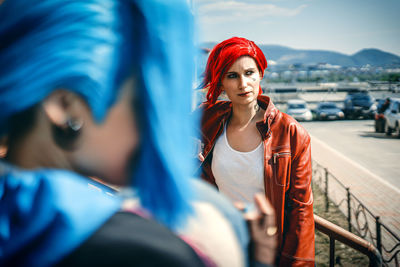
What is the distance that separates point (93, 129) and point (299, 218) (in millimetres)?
1738

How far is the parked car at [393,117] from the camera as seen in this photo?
13.4 m

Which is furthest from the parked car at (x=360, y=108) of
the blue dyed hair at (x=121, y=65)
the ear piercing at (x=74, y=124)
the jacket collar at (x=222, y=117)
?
the ear piercing at (x=74, y=124)

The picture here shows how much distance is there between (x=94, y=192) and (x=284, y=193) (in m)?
1.67

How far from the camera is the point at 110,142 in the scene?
26.3 inches

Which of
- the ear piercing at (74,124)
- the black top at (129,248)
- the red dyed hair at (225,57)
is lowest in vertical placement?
the black top at (129,248)

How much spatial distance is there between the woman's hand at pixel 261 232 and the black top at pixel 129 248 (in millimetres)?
262

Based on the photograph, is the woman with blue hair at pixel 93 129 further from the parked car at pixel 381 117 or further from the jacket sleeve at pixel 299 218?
the parked car at pixel 381 117

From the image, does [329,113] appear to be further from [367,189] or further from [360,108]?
[367,189]

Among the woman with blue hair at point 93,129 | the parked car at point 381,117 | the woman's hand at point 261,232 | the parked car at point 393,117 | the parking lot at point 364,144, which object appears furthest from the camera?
the parked car at point 381,117

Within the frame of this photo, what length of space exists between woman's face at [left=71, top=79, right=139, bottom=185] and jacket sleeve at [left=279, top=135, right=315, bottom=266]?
5.28 ft

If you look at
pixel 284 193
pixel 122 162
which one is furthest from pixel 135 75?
pixel 284 193

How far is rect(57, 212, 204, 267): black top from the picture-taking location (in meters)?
0.55

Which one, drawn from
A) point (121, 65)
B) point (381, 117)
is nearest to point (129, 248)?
point (121, 65)

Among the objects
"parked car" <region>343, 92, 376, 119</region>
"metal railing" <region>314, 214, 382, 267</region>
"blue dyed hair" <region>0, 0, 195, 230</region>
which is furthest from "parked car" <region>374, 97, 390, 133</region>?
"blue dyed hair" <region>0, 0, 195, 230</region>
